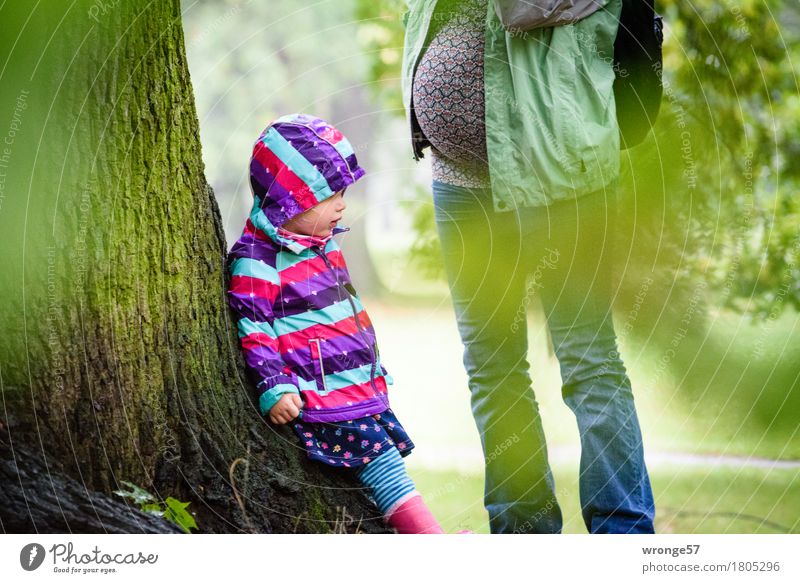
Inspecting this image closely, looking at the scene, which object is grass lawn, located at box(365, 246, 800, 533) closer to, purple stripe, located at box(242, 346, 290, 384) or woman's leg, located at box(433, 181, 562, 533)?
woman's leg, located at box(433, 181, 562, 533)

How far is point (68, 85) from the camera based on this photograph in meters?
2.14

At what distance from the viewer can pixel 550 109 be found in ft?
7.47

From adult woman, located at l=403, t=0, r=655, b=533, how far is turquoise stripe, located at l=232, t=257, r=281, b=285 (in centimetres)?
55

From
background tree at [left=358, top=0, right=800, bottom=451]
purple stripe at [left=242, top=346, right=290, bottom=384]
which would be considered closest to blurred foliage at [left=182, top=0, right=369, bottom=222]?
background tree at [left=358, top=0, right=800, bottom=451]

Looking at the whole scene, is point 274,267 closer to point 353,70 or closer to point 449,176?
point 449,176

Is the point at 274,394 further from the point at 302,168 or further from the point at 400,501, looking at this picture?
the point at 302,168

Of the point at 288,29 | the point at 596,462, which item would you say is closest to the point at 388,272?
the point at 288,29

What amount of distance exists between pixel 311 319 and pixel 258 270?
0.62 ft

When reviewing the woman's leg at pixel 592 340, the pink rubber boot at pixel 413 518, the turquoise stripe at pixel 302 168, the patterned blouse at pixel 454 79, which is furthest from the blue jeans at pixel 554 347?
the turquoise stripe at pixel 302 168

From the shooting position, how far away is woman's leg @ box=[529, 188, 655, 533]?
2.32 metres

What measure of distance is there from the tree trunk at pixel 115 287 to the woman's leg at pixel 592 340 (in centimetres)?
79

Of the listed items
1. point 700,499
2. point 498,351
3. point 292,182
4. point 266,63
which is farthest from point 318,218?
point 700,499

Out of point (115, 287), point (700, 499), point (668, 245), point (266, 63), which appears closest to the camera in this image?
point (115, 287)

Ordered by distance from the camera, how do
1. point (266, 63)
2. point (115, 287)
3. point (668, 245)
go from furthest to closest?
point (668, 245), point (266, 63), point (115, 287)
